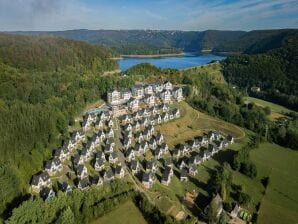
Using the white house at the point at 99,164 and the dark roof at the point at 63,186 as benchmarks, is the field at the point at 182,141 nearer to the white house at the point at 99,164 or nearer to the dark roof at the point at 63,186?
the white house at the point at 99,164

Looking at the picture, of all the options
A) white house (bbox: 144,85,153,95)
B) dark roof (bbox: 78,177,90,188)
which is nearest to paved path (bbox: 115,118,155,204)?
dark roof (bbox: 78,177,90,188)

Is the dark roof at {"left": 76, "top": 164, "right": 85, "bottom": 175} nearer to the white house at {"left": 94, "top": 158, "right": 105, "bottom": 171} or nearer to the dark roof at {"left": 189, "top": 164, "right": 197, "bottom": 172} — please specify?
the white house at {"left": 94, "top": 158, "right": 105, "bottom": 171}

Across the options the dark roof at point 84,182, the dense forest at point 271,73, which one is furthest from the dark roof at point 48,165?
the dense forest at point 271,73

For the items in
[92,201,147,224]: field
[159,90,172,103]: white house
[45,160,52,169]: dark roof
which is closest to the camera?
[92,201,147,224]: field

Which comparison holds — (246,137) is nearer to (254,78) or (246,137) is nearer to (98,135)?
(98,135)

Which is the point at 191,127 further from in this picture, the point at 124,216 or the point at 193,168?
the point at 124,216

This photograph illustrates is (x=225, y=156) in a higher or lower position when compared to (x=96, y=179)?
lower

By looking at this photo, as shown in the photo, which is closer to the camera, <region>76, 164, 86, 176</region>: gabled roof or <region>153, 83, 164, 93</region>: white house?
<region>76, 164, 86, 176</region>: gabled roof

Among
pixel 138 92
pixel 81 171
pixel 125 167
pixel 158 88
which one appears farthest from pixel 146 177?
pixel 158 88
